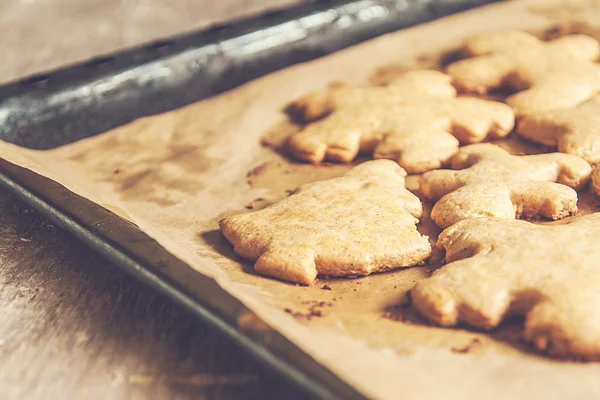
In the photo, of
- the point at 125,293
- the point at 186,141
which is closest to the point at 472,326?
the point at 125,293

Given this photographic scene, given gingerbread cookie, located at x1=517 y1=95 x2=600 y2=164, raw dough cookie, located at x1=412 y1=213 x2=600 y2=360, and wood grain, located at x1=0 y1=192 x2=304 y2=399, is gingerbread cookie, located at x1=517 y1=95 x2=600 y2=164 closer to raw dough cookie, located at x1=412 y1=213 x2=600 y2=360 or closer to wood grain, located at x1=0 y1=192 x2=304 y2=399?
raw dough cookie, located at x1=412 y1=213 x2=600 y2=360

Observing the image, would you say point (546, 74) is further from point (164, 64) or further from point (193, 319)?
point (193, 319)

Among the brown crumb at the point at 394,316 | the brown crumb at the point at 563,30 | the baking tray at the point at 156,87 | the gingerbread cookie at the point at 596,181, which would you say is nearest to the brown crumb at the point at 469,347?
the brown crumb at the point at 394,316

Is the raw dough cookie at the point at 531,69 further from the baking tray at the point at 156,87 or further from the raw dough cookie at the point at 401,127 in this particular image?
the baking tray at the point at 156,87

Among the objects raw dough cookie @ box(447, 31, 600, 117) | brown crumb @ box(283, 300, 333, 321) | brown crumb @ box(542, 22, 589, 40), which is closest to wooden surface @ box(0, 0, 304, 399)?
brown crumb @ box(283, 300, 333, 321)

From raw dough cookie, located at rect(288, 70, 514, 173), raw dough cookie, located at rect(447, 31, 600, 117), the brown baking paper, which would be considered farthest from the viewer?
raw dough cookie, located at rect(447, 31, 600, 117)

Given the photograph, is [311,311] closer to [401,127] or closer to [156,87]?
[401,127]

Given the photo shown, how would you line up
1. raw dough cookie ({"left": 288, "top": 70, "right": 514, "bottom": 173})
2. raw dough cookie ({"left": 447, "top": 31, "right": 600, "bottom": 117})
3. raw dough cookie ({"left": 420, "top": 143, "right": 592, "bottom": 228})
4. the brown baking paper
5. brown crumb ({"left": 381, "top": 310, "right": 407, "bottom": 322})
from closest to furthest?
the brown baking paper < brown crumb ({"left": 381, "top": 310, "right": 407, "bottom": 322}) < raw dough cookie ({"left": 420, "top": 143, "right": 592, "bottom": 228}) < raw dough cookie ({"left": 288, "top": 70, "right": 514, "bottom": 173}) < raw dough cookie ({"left": 447, "top": 31, "right": 600, "bottom": 117})
